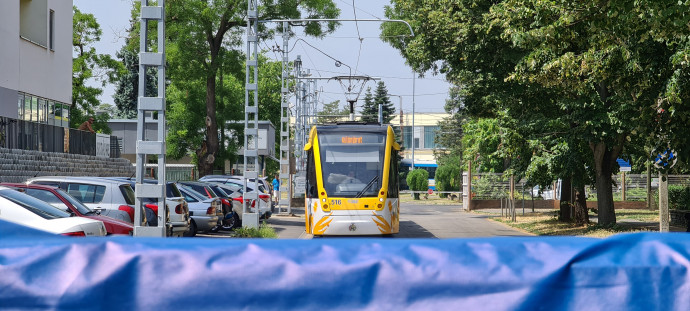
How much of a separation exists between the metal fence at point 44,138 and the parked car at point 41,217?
19681mm

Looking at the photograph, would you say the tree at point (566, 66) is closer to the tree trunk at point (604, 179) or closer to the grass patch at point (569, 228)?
the tree trunk at point (604, 179)

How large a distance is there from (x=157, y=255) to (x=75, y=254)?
0.25m

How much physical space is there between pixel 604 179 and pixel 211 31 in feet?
66.7

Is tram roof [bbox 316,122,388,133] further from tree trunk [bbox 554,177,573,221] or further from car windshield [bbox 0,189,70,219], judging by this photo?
tree trunk [bbox 554,177,573,221]

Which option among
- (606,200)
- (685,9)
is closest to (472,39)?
(606,200)

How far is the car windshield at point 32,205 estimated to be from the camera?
39.7 feet

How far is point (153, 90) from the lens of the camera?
86.7m

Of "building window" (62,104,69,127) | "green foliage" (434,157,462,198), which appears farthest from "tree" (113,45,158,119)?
"building window" (62,104,69,127)

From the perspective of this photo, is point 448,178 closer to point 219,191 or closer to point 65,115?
point 65,115

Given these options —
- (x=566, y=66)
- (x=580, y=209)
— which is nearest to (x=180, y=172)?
(x=580, y=209)

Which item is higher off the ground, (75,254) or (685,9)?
(685,9)

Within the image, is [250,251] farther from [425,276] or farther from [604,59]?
[604,59]

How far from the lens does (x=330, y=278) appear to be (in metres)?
2.41

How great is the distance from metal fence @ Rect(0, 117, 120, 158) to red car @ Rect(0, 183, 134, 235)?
17.3m
